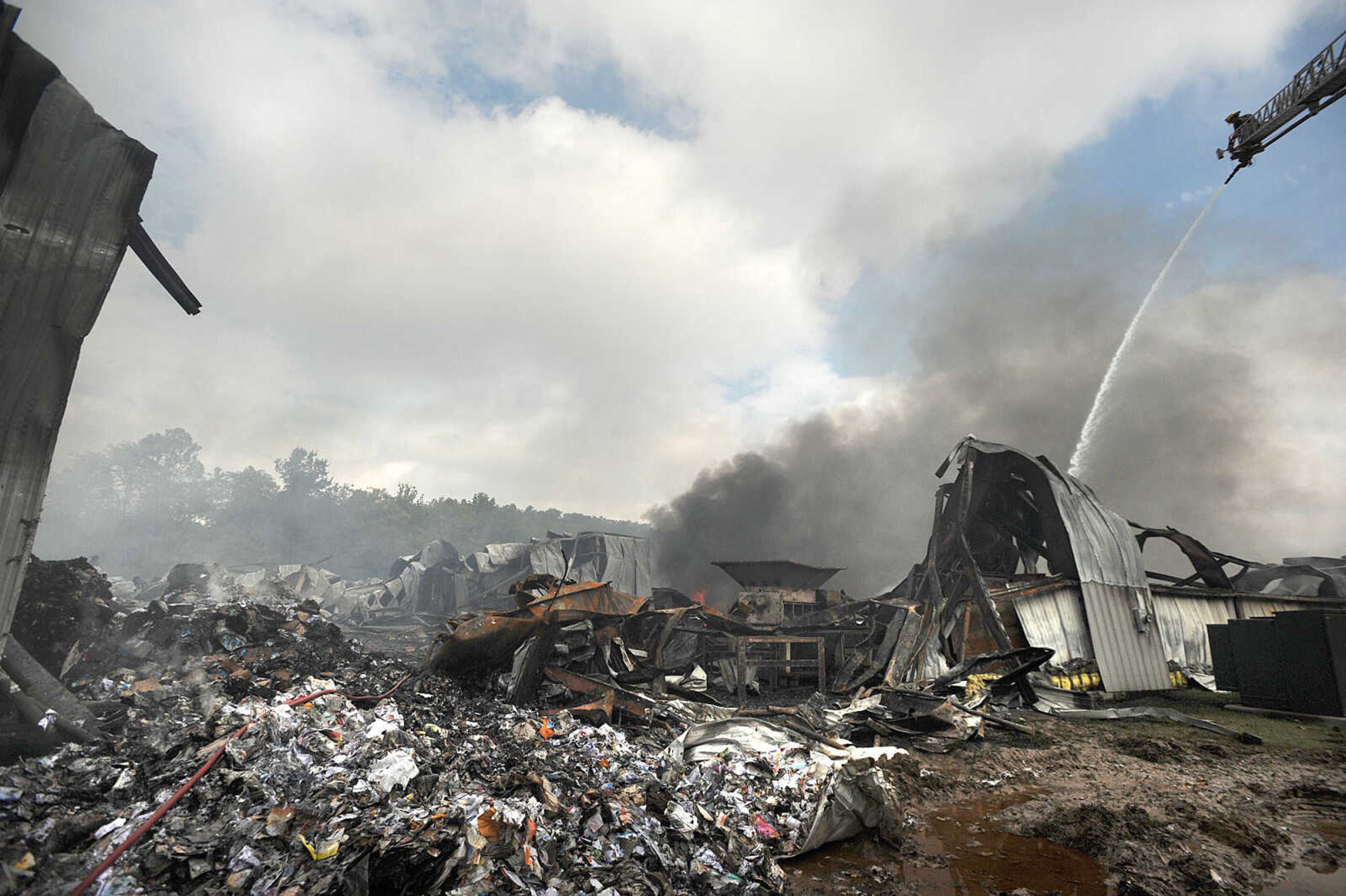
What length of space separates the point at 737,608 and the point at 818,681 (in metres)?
2.93

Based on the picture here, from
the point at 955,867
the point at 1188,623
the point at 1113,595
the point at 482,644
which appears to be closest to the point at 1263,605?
the point at 1188,623

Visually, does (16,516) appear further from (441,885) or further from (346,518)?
(346,518)

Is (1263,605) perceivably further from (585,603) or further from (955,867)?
(585,603)

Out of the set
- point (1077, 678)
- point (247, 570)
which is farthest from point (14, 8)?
point (247, 570)

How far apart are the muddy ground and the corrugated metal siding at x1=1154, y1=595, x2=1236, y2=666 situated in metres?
5.57

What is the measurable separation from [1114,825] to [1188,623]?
10.9m

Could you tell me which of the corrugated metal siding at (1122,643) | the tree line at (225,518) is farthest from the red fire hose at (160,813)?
the tree line at (225,518)

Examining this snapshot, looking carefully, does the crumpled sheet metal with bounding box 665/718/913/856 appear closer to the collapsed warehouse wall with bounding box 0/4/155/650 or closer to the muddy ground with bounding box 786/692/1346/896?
the muddy ground with bounding box 786/692/1346/896

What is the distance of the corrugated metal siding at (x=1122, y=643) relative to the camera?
31.8 ft

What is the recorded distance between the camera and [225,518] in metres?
31.4

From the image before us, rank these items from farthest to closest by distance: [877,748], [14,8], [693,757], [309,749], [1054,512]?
[1054,512]
[877,748]
[693,757]
[309,749]
[14,8]

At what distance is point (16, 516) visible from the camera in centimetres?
301

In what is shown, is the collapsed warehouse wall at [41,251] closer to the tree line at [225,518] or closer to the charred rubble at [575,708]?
the charred rubble at [575,708]

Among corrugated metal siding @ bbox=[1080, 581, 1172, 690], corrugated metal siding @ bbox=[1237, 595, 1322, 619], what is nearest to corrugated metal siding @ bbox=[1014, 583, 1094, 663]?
corrugated metal siding @ bbox=[1080, 581, 1172, 690]
